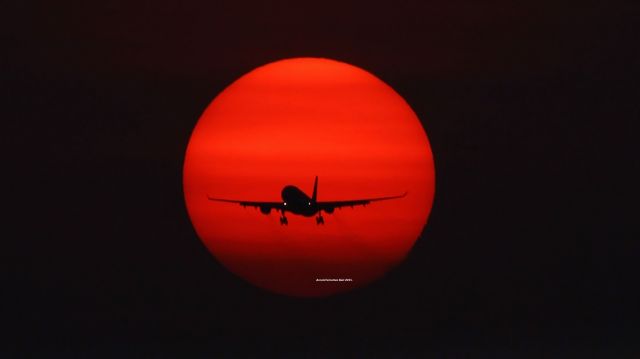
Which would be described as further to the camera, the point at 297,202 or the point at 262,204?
the point at 297,202

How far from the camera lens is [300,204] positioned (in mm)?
33750

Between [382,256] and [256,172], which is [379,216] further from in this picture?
[256,172]

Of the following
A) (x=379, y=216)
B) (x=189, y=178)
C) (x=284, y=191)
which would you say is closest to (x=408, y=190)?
(x=379, y=216)

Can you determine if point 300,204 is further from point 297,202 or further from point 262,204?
point 262,204

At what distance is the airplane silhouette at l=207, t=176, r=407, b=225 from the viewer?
31859 millimetres

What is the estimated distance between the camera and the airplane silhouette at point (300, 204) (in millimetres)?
Answer: 31859

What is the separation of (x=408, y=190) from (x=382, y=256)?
1.79m

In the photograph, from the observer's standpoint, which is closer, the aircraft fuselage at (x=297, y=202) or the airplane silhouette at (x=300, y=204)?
the airplane silhouette at (x=300, y=204)

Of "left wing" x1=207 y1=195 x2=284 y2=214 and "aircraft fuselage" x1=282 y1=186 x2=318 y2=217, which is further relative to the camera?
"aircraft fuselage" x1=282 y1=186 x2=318 y2=217

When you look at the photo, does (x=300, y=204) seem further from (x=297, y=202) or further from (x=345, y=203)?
(x=345, y=203)

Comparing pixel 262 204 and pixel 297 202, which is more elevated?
pixel 297 202

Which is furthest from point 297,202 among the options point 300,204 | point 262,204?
point 262,204

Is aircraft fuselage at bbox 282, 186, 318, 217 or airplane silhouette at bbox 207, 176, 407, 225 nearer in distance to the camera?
airplane silhouette at bbox 207, 176, 407, 225

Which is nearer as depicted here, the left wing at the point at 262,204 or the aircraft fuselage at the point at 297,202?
the left wing at the point at 262,204
